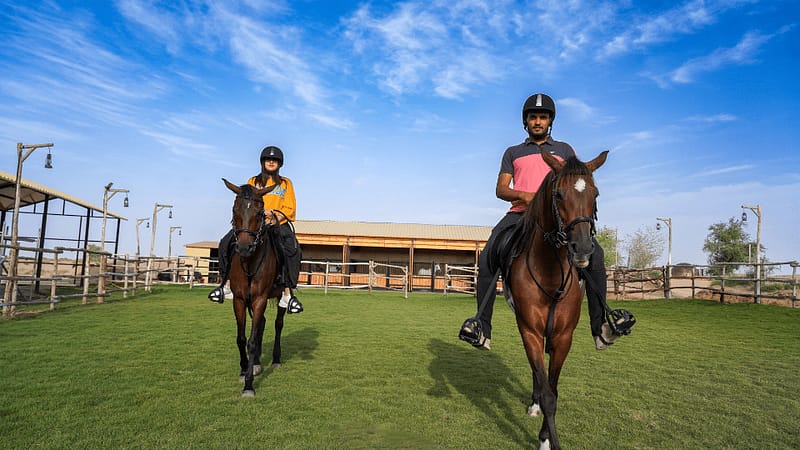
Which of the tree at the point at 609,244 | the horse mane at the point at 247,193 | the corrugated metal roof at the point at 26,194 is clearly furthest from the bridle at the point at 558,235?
the tree at the point at 609,244

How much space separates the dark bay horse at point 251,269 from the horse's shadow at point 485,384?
2.37 m

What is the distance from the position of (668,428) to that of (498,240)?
2470 mm

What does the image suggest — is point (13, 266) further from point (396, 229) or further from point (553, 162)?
point (396, 229)

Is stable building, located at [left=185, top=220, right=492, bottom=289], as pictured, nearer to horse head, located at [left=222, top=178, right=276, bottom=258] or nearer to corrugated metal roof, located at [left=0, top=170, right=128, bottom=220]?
corrugated metal roof, located at [left=0, top=170, right=128, bottom=220]

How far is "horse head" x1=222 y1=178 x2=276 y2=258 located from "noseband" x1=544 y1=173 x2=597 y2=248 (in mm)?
3545

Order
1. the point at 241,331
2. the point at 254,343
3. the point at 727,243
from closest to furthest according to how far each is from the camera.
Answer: the point at 254,343 → the point at 241,331 → the point at 727,243

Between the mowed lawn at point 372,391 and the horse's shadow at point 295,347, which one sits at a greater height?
the mowed lawn at point 372,391

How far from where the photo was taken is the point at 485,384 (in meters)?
6.30

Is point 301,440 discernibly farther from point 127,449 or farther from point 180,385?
point 180,385

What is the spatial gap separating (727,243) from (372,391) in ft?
249

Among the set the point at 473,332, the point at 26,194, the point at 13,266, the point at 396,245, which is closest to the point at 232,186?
the point at 473,332

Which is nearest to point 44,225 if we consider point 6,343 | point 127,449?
point 6,343

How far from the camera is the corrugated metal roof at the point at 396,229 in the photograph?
123 ft

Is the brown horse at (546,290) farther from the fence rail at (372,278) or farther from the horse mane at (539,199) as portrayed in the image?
the fence rail at (372,278)
